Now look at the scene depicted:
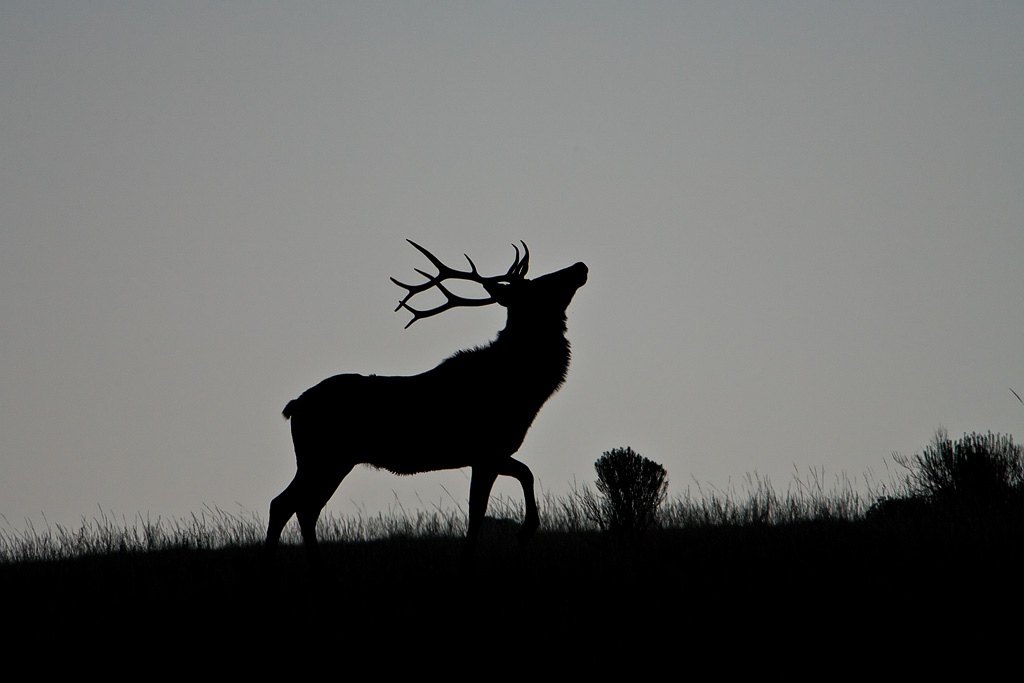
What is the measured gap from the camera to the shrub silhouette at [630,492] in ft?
35.2

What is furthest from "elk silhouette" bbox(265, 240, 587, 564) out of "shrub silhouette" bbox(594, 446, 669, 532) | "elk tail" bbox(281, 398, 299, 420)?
"shrub silhouette" bbox(594, 446, 669, 532)

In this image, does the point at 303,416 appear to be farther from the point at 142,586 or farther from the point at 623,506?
the point at 623,506

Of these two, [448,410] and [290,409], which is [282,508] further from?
[448,410]

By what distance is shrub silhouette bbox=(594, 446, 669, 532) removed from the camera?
35.2 feet

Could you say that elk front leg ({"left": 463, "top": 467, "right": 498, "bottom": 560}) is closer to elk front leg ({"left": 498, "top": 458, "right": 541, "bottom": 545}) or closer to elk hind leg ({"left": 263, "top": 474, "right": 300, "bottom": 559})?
elk front leg ({"left": 498, "top": 458, "right": 541, "bottom": 545})

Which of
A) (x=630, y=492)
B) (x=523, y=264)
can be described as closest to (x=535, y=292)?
(x=523, y=264)

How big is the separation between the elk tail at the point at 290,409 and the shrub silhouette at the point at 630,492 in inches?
159

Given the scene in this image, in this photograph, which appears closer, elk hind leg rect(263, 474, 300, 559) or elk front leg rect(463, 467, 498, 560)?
elk front leg rect(463, 467, 498, 560)

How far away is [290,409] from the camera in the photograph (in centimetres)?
833

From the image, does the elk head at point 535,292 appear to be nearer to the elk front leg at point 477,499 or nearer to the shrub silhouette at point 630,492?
the elk front leg at point 477,499

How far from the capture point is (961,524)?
28.6 ft

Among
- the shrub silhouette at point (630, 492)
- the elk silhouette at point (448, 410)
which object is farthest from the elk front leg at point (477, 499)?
the shrub silhouette at point (630, 492)

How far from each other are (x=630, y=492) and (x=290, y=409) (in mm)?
4240

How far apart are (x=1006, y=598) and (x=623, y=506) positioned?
206 inches
